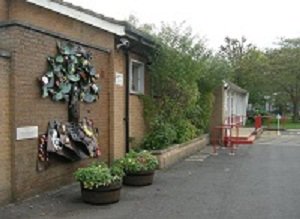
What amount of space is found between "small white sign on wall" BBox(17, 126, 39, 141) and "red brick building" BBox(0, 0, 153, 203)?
0.06 meters

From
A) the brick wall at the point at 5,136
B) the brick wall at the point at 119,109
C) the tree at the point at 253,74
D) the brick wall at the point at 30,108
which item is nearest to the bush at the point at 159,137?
the brick wall at the point at 119,109

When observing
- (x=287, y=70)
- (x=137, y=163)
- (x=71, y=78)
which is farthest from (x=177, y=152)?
(x=287, y=70)

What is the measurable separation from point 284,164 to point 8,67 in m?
9.18

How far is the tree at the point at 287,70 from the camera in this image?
44.9m

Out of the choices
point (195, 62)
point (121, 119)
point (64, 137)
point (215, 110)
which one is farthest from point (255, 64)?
point (64, 137)

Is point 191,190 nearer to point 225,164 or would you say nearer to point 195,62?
point 225,164

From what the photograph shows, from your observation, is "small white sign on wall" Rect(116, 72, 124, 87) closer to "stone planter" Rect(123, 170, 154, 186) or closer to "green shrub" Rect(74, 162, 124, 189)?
"stone planter" Rect(123, 170, 154, 186)

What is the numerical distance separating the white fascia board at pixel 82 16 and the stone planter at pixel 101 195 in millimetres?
3973

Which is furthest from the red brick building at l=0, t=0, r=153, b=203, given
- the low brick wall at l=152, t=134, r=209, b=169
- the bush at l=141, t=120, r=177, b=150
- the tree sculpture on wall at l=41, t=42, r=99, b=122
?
the low brick wall at l=152, t=134, r=209, b=169

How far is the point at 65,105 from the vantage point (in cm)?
957

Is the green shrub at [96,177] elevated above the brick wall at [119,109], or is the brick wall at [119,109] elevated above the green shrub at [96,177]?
the brick wall at [119,109]

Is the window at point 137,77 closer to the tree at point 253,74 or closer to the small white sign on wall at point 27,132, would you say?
the small white sign on wall at point 27,132

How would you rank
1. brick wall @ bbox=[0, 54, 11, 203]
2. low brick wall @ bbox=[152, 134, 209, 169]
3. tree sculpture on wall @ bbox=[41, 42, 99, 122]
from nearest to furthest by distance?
brick wall @ bbox=[0, 54, 11, 203] < tree sculpture on wall @ bbox=[41, 42, 99, 122] < low brick wall @ bbox=[152, 134, 209, 169]

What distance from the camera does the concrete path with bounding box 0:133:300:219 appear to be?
7406 millimetres
